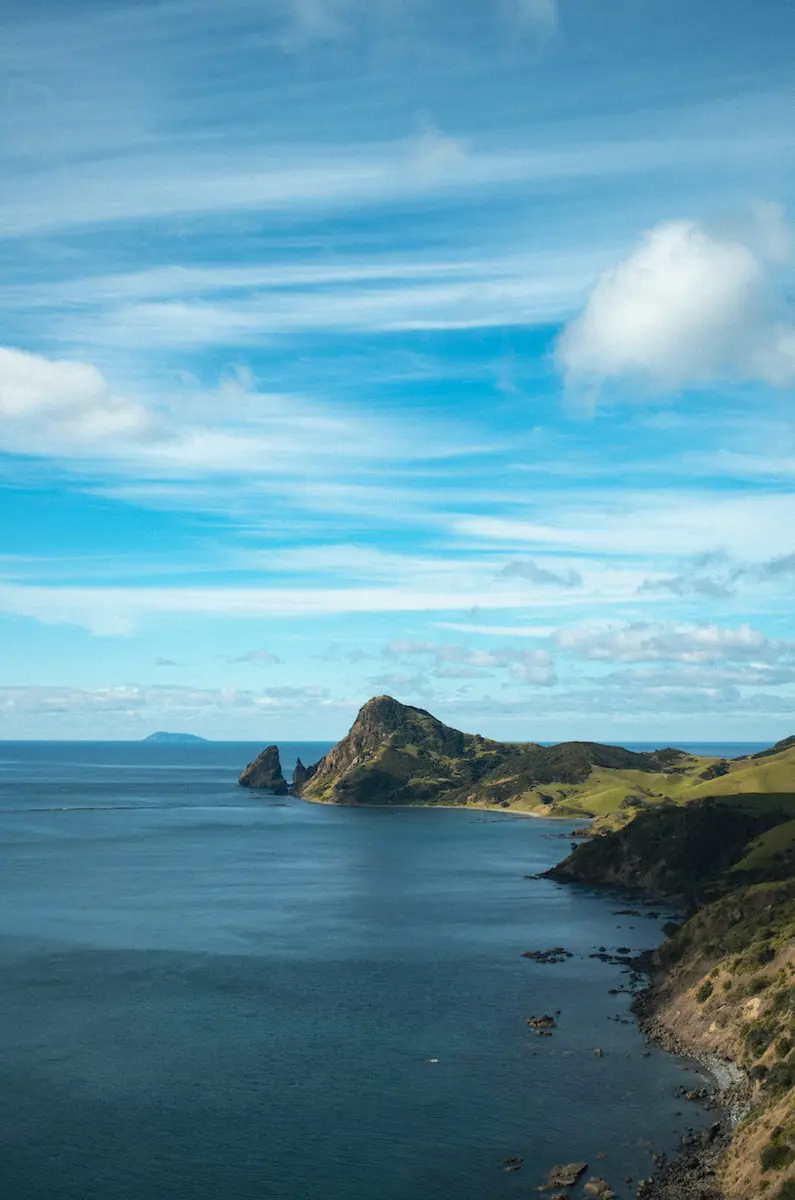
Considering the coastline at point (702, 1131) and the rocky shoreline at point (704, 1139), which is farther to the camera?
the coastline at point (702, 1131)

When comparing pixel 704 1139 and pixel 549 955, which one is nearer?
pixel 704 1139

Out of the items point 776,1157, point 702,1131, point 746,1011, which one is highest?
point 746,1011

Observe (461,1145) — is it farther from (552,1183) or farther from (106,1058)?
(106,1058)

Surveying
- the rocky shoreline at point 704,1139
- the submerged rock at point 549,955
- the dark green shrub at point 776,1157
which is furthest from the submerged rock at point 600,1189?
the submerged rock at point 549,955

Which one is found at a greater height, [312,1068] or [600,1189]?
[600,1189]

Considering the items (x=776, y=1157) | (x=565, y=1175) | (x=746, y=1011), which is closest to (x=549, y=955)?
(x=746, y=1011)

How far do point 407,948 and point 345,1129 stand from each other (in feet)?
237

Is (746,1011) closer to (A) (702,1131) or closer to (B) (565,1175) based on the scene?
(A) (702,1131)

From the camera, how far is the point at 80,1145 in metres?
82.2

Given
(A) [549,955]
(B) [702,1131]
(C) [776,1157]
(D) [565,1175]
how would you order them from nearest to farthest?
(C) [776,1157] < (D) [565,1175] < (B) [702,1131] < (A) [549,955]

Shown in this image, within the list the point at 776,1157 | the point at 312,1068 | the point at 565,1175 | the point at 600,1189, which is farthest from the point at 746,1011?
the point at 312,1068

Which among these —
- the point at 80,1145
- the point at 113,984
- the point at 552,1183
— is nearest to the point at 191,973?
the point at 113,984

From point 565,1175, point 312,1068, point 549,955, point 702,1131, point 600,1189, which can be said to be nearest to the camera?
point 600,1189

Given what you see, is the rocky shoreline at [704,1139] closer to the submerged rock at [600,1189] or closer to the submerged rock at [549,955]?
the submerged rock at [600,1189]
